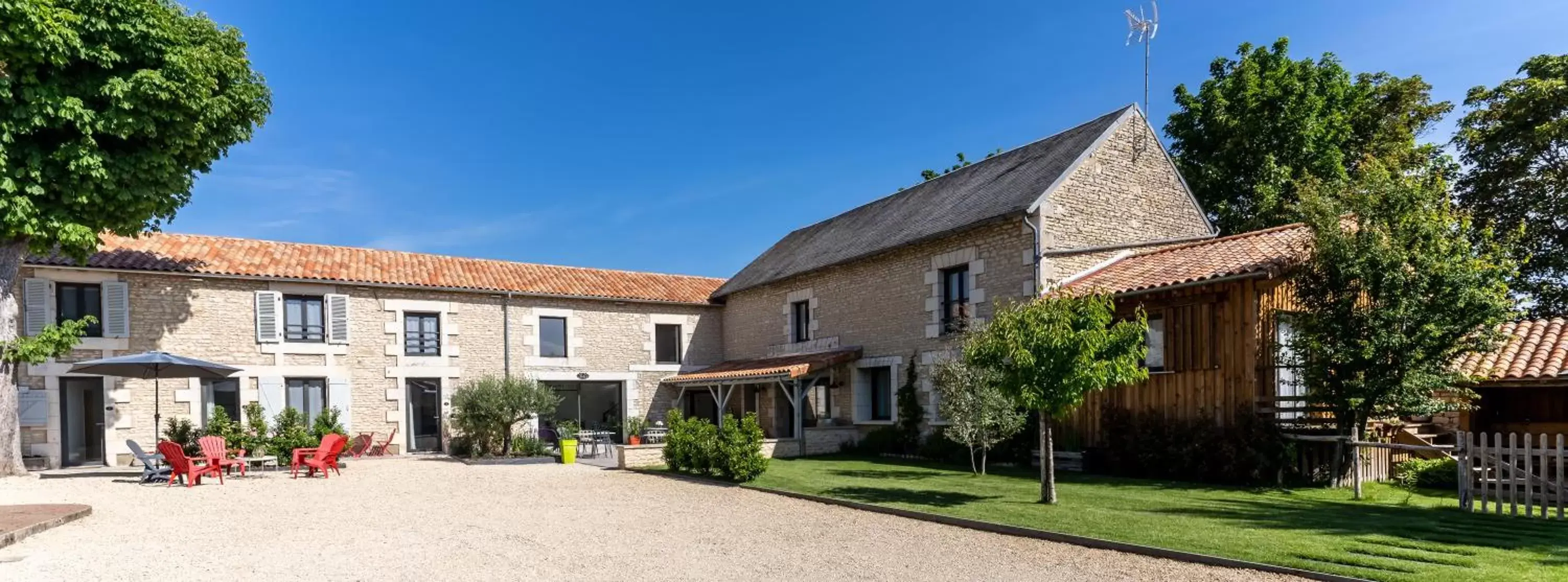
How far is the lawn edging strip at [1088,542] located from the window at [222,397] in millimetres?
13354

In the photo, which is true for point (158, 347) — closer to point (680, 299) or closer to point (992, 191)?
point (680, 299)

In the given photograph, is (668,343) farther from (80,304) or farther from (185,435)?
(80,304)

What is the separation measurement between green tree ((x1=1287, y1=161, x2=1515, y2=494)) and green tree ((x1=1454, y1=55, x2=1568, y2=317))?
9.73 m

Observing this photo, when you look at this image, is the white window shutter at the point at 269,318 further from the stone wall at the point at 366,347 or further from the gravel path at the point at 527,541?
the gravel path at the point at 527,541

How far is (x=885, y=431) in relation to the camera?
55.7ft

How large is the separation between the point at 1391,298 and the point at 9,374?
64.4 feet

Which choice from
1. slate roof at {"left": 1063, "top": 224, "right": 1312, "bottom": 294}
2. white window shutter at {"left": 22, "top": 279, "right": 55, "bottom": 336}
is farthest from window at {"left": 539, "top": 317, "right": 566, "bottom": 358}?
slate roof at {"left": 1063, "top": 224, "right": 1312, "bottom": 294}

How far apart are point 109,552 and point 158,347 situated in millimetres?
11559

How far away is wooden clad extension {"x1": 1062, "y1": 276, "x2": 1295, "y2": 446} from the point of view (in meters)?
11.6

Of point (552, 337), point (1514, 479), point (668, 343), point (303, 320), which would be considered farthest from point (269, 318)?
point (1514, 479)

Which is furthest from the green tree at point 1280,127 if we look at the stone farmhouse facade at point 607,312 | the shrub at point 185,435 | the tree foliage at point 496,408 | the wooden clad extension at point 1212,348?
the shrub at point 185,435

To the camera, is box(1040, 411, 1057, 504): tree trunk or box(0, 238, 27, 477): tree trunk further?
box(0, 238, 27, 477): tree trunk

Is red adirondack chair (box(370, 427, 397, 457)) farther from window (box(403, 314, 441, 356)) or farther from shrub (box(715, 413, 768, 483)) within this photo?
shrub (box(715, 413, 768, 483))

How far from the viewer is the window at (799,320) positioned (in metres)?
20.4
